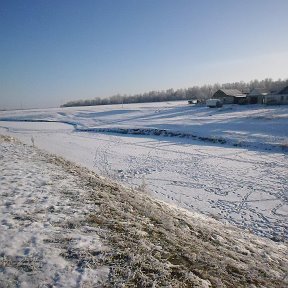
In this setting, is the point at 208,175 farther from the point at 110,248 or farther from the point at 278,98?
the point at 278,98

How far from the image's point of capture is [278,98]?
6412 cm

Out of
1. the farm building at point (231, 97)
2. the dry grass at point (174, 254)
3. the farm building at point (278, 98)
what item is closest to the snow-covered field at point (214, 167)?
the dry grass at point (174, 254)

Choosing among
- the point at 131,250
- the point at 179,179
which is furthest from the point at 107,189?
the point at 179,179

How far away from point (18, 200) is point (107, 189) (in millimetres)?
3063

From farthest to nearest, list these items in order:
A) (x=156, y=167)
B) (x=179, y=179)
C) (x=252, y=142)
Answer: (x=252, y=142)
(x=156, y=167)
(x=179, y=179)

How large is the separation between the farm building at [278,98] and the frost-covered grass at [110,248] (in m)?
61.3

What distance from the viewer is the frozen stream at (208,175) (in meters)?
12.7

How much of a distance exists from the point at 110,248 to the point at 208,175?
47.2ft

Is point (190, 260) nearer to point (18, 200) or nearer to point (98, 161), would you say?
point (18, 200)

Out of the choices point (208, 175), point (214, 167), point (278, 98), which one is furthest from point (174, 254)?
point (278, 98)

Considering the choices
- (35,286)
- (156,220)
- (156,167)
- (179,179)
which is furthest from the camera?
(156,167)

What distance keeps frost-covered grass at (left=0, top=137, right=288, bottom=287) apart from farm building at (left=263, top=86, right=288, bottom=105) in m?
61.3

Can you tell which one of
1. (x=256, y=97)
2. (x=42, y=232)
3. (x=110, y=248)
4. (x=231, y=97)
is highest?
(x=231, y=97)

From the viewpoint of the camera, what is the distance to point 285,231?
35.4 feet
